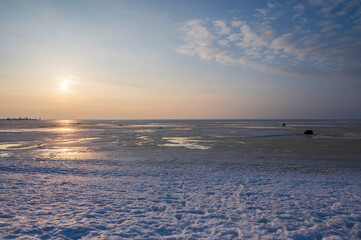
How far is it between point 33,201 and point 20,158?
872cm

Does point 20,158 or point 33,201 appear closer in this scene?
point 33,201

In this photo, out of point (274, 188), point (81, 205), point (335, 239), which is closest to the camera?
point (335, 239)

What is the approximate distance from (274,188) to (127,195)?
4.99m

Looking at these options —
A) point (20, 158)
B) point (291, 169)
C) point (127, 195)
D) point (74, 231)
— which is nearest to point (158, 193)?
point (127, 195)

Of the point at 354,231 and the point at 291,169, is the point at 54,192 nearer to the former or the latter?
the point at 354,231

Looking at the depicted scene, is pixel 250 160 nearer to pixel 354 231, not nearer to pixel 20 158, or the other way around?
pixel 354 231

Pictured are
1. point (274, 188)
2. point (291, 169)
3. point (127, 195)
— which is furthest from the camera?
point (291, 169)

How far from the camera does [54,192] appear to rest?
740 centimetres

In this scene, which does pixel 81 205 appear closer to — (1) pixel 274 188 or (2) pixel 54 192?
(2) pixel 54 192

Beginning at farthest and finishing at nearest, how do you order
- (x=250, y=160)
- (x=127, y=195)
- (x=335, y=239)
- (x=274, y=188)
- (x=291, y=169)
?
1. (x=250, y=160)
2. (x=291, y=169)
3. (x=274, y=188)
4. (x=127, y=195)
5. (x=335, y=239)

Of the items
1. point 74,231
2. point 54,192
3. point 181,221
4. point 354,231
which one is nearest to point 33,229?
point 74,231

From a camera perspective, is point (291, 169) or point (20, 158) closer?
point (291, 169)

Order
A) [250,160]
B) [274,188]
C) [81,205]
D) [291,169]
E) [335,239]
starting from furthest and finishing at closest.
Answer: [250,160] → [291,169] → [274,188] → [81,205] → [335,239]

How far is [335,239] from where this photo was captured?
473 centimetres
